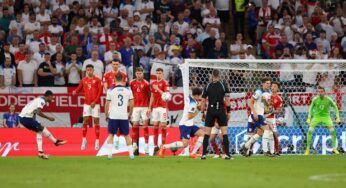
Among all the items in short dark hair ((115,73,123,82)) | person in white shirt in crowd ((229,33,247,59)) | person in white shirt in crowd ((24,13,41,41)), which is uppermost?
person in white shirt in crowd ((24,13,41,41))

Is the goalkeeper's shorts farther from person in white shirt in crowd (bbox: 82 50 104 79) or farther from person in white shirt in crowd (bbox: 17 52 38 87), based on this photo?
person in white shirt in crowd (bbox: 17 52 38 87)

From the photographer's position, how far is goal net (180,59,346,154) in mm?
24422

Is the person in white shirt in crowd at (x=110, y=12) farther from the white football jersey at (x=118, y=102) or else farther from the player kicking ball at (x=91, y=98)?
the white football jersey at (x=118, y=102)

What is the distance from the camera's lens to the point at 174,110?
1005 inches

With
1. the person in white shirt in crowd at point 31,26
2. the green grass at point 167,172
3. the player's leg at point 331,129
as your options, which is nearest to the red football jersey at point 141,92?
the green grass at point 167,172

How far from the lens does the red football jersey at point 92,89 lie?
77.6ft

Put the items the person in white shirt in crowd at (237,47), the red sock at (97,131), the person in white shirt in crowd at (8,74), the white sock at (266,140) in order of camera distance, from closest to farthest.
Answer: the white sock at (266,140) < the red sock at (97,131) < the person in white shirt in crowd at (8,74) < the person in white shirt in crowd at (237,47)

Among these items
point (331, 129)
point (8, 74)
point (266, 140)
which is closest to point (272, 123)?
point (266, 140)

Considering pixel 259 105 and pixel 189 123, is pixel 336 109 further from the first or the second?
pixel 189 123

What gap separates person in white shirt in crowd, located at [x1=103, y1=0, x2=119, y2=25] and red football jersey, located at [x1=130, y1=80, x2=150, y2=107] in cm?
657

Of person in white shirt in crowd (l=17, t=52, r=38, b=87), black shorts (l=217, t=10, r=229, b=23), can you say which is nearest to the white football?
person in white shirt in crowd (l=17, t=52, r=38, b=87)

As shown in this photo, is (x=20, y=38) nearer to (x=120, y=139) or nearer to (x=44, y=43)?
(x=44, y=43)

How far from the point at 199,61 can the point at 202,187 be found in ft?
35.3

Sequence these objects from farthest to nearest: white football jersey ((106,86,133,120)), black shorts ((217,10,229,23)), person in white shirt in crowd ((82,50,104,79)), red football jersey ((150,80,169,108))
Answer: black shorts ((217,10,229,23)) < person in white shirt in crowd ((82,50,104,79)) < red football jersey ((150,80,169,108)) < white football jersey ((106,86,133,120))
